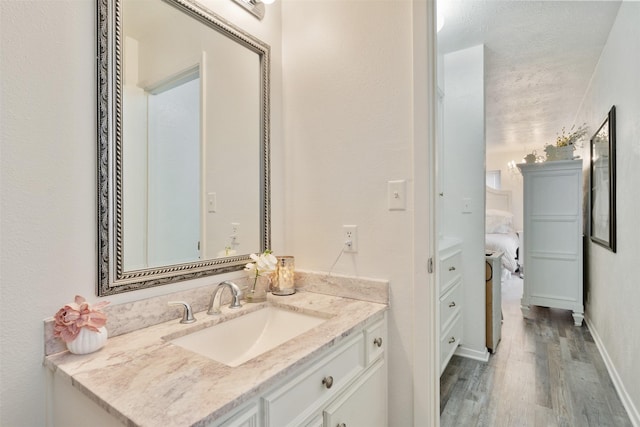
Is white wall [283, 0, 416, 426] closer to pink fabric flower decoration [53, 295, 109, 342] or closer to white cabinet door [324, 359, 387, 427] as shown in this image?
white cabinet door [324, 359, 387, 427]

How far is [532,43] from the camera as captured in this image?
2.55m

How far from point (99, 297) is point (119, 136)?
1.60ft

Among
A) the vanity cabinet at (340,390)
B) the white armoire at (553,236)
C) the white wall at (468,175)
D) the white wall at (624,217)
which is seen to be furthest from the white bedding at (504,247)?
the vanity cabinet at (340,390)

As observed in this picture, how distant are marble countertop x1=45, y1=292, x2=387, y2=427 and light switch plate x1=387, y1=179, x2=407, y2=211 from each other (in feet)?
1.59

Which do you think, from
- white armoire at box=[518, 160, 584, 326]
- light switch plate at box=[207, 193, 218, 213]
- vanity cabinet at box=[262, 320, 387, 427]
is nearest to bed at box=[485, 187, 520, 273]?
white armoire at box=[518, 160, 584, 326]

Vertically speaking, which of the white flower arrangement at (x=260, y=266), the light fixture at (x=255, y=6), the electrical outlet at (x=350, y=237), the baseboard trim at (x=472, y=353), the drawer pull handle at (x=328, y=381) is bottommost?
the baseboard trim at (x=472, y=353)

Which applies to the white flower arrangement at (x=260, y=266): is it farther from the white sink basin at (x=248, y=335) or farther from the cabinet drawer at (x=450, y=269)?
the cabinet drawer at (x=450, y=269)

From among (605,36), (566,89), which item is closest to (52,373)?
(605,36)

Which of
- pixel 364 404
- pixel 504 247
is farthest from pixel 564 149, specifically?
pixel 364 404

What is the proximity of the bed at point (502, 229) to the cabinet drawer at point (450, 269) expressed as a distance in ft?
5.87

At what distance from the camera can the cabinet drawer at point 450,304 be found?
2057 millimetres

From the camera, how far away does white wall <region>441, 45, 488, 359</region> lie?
2535 mm

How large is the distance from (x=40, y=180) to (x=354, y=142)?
107 cm

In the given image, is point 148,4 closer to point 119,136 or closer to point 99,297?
point 119,136
